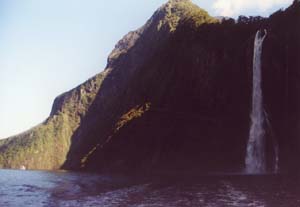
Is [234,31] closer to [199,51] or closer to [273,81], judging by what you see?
[199,51]

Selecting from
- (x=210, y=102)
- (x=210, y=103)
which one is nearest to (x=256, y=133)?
(x=210, y=103)

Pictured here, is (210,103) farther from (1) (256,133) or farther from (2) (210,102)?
(1) (256,133)

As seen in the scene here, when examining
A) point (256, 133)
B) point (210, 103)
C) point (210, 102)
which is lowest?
point (256, 133)

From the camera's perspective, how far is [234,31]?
106 m

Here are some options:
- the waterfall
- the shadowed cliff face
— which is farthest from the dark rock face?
the waterfall

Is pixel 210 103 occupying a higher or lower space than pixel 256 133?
higher

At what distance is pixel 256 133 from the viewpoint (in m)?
76.5

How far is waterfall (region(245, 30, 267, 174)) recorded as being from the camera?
74.3 metres

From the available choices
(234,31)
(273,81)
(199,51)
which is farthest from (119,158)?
(273,81)

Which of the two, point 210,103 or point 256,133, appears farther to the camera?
point 210,103

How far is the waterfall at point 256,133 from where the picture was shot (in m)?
74.3

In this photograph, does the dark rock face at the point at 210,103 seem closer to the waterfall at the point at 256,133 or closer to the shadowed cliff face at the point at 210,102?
the shadowed cliff face at the point at 210,102

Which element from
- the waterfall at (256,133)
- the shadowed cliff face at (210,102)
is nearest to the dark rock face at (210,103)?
the shadowed cliff face at (210,102)

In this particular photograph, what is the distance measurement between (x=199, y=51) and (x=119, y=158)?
36.2 m
